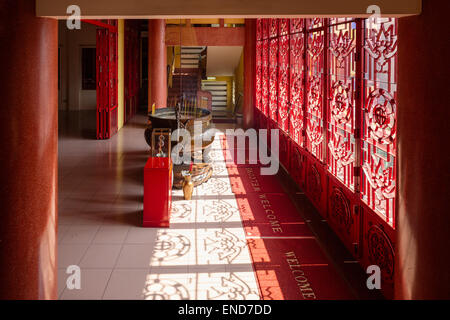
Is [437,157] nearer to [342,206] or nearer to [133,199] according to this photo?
[342,206]

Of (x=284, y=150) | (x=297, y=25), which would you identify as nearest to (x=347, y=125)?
(x=297, y=25)

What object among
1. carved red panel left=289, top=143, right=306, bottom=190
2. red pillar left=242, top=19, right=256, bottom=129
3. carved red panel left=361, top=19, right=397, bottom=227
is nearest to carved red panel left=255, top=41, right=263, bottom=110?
red pillar left=242, top=19, right=256, bottom=129

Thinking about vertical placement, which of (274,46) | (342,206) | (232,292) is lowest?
(232,292)

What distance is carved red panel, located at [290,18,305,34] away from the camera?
7293 mm

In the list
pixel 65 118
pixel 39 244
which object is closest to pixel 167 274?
pixel 39 244

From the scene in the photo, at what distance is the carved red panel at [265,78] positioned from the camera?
1121cm

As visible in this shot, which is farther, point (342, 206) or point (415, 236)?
point (342, 206)

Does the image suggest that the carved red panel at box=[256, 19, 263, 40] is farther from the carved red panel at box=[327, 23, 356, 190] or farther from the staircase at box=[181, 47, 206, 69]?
the carved red panel at box=[327, 23, 356, 190]

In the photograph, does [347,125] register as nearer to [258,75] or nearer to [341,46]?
[341,46]

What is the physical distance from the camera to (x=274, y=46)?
33.3 ft

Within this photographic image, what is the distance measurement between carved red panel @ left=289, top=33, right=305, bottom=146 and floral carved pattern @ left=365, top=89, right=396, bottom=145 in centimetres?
284

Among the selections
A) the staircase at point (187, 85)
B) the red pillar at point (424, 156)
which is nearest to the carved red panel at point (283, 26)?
the red pillar at point (424, 156)

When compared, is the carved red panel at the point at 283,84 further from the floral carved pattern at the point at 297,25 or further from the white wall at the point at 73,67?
the white wall at the point at 73,67

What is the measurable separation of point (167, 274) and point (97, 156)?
6.11 meters
